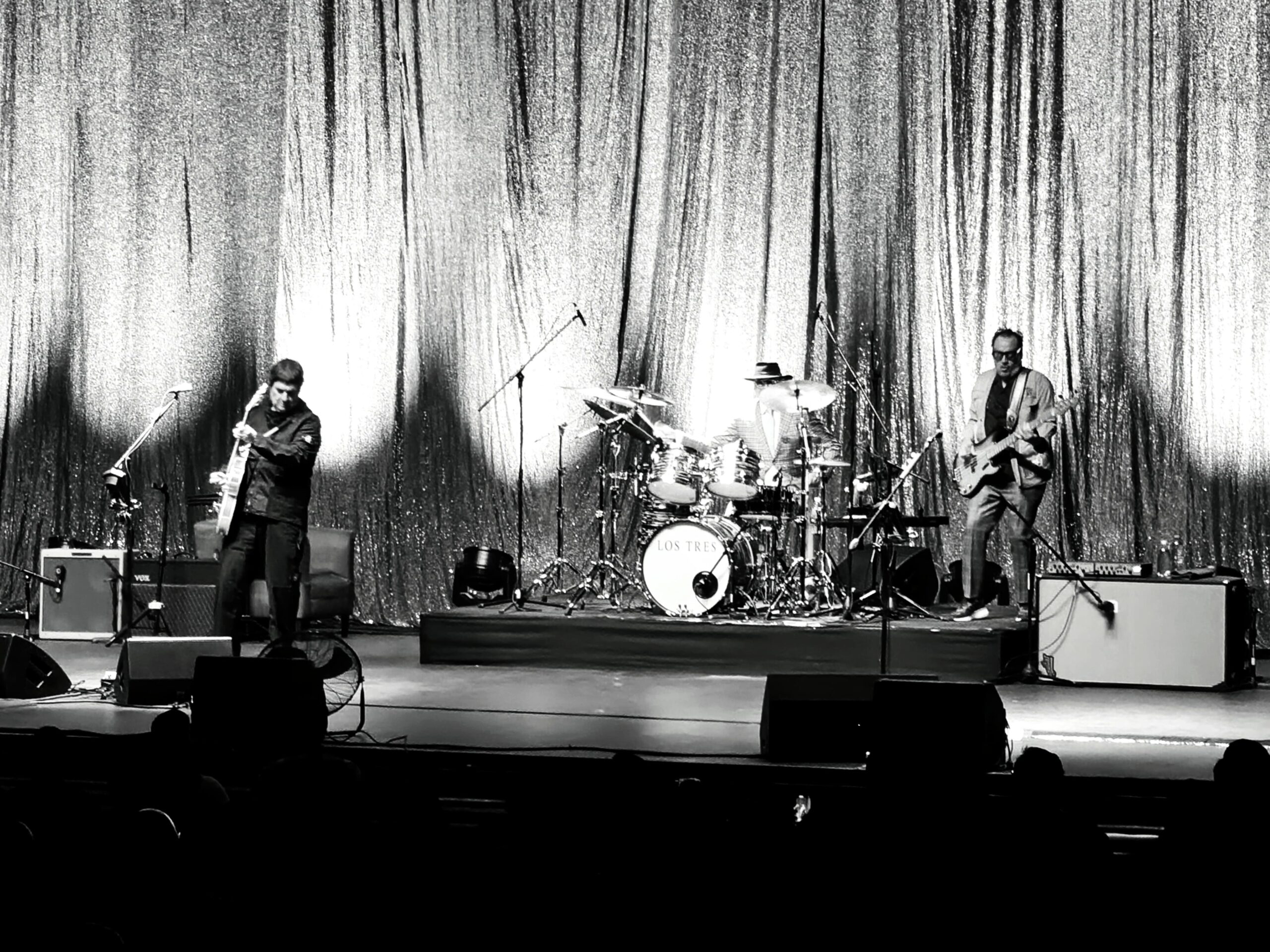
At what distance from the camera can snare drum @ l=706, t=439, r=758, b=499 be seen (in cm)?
935

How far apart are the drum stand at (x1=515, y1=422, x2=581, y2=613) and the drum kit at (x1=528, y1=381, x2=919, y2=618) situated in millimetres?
216

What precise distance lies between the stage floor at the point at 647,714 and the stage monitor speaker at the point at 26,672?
6 cm

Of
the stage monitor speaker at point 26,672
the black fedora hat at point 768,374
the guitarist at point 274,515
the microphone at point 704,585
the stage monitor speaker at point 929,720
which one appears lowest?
the stage monitor speaker at point 26,672

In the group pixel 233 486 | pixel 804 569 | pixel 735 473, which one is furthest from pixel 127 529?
pixel 804 569

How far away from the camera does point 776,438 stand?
993cm

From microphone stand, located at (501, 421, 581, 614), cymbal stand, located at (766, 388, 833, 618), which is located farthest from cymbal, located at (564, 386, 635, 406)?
cymbal stand, located at (766, 388, 833, 618)

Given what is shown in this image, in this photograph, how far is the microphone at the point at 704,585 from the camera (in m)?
9.20

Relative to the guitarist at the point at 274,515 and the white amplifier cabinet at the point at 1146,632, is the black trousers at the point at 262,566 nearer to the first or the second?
the guitarist at the point at 274,515

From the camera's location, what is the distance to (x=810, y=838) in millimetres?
2793

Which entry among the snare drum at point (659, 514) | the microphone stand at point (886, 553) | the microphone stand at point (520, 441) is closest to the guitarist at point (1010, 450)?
the microphone stand at point (886, 553)

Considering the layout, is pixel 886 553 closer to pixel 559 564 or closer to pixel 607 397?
pixel 607 397

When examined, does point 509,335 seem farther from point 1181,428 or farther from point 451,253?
point 1181,428

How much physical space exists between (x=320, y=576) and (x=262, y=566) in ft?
10.9

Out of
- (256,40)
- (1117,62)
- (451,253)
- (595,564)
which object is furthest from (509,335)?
(1117,62)
